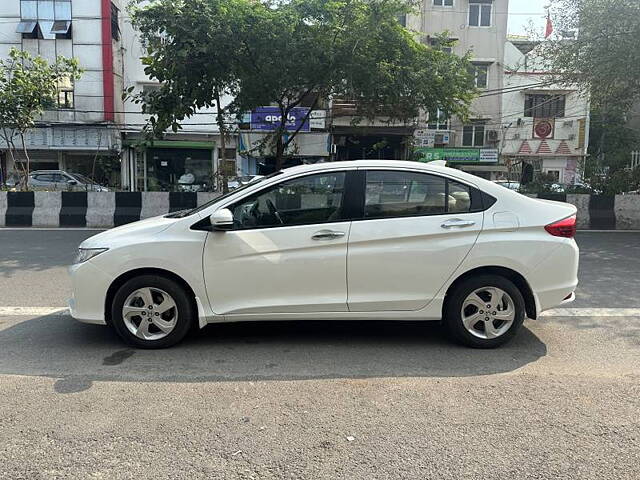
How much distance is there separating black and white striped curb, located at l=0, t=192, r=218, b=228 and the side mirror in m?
8.37

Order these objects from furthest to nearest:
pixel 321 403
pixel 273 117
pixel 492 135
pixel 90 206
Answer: pixel 492 135 < pixel 273 117 < pixel 90 206 < pixel 321 403

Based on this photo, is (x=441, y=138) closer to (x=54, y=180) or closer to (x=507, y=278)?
(x=54, y=180)

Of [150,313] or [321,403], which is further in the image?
[150,313]

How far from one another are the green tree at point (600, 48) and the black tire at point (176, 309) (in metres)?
11.0

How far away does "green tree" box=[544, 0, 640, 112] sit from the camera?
11.2 meters

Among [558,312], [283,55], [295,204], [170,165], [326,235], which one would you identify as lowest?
[558,312]

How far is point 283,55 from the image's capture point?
444 inches

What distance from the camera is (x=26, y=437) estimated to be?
123 inches

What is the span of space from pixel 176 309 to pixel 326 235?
141 cm

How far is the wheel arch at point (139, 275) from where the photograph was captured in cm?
445

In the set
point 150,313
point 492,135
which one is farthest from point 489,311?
point 492,135

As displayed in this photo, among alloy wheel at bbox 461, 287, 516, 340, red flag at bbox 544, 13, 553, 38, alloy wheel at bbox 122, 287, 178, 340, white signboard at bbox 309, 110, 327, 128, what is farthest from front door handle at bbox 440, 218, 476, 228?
white signboard at bbox 309, 110, 327, 128

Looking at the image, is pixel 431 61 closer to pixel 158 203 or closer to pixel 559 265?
pixel 158 203

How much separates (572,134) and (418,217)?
32994 mm
